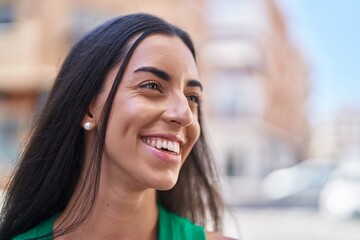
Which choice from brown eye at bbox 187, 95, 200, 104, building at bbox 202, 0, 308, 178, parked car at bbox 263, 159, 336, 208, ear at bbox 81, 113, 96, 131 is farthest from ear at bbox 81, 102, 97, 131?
building at bbox 202, 0, 308, 178

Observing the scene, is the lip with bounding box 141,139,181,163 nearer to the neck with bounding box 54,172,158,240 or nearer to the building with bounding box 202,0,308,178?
the neck with bounding box 54,172,158,240

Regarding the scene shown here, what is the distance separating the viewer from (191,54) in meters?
1.55

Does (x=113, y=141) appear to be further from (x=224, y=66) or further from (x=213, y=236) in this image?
(x=224, y=66)

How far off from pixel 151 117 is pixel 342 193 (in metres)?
8.40

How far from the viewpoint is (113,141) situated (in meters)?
1.39

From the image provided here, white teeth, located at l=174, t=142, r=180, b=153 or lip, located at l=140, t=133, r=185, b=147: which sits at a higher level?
lip, located at l=140, t=133, r=185, b=147

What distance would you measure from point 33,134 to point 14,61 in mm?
10887

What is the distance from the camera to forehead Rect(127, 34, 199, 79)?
142cm

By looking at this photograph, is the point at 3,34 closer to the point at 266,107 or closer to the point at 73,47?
the point at 73,47

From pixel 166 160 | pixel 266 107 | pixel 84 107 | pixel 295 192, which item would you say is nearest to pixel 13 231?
pixel 84 107

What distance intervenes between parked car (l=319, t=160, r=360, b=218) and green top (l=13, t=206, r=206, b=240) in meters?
7.12

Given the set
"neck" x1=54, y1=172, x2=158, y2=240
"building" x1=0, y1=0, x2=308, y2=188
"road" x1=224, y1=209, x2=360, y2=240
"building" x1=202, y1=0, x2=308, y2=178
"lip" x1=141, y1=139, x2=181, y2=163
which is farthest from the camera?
"building" x1=202, y1=0, x2=308, y2=178

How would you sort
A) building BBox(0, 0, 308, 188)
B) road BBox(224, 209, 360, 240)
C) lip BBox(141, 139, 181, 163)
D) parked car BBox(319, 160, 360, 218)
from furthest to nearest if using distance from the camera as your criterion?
1. building BBox(0, 0, 308, 188)
2. parked car BBox(319, 160, 360, 218)
3. road BBox(224, 209, 360, 240)
4. lip BBox(141, 139, 181, 163)

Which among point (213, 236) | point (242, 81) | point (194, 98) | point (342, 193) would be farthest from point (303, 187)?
point (242, 81)
